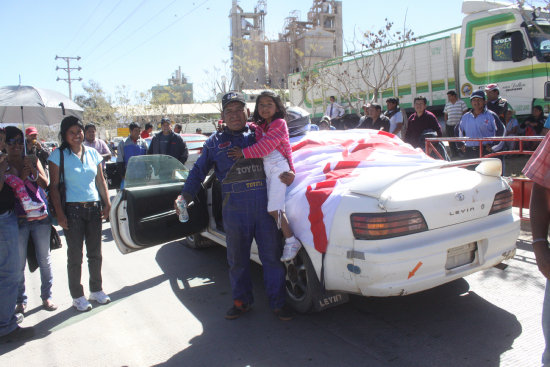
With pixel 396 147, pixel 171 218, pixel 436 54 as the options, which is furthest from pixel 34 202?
pixel 436 54

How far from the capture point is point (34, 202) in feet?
13.0

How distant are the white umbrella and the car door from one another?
4.51 feet

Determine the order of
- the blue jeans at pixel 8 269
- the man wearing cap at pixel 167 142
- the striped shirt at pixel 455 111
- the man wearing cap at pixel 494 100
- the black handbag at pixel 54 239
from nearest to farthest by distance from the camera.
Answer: the blue jeans at pixel 8 269 < the black handbag at pixel 54 239 < the man wearing cap at pixel 167 142 < the man wearing cap at pixel 494 100 < the striped shirt at pixel 455 111

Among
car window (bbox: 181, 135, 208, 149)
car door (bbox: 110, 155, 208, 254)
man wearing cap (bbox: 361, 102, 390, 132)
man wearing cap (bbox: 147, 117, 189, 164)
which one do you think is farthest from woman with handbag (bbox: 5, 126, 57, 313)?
man wearing cap (bbox: 361, 102, 390, 132)

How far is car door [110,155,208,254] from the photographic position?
407 cm

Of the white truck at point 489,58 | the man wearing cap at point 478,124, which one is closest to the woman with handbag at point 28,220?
the man wearing cap at point 478,124

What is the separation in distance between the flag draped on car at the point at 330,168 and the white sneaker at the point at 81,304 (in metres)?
2.24

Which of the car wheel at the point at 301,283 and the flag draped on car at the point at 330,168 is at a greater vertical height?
the flag draped on car at the point at 330,168

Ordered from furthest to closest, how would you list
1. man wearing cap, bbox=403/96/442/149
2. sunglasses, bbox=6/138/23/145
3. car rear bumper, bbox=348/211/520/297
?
1. man wearing cap, bbox=403/96/442/149
2. sunglasses, bbox=6/138/23/145
3. car rear bumper, bbox=348/211/520/297

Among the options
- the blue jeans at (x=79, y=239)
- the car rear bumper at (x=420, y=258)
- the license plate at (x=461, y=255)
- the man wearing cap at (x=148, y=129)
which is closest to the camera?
the car rear bumper at (x=420, y=258)

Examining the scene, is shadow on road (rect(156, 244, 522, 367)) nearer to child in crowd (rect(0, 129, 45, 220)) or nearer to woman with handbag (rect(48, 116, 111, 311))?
woman with handbag (rect(48, 116, 111, 311))

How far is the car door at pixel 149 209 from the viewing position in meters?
4.07

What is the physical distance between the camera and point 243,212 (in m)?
3.63

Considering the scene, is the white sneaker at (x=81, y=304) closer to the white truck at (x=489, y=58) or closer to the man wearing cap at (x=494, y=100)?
the white truck at (x=489, y=58)
